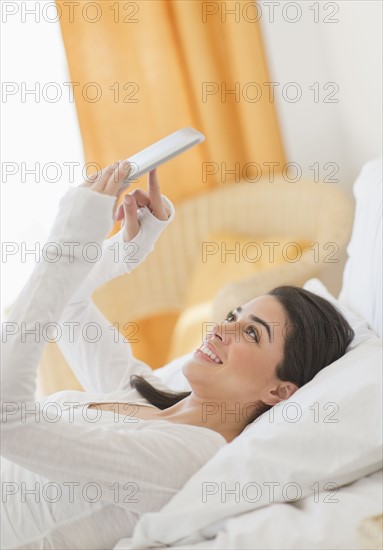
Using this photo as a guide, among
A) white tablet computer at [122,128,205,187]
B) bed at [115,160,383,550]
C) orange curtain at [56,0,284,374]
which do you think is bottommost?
bed at [115,160,383,550]

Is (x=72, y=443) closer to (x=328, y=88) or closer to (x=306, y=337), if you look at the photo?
(x=306, y=337)

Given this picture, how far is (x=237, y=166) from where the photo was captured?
3.10 metres

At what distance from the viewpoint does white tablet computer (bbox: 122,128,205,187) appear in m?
1.37

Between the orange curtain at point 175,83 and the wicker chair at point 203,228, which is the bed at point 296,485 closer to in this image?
the wicker chair at point 203,228

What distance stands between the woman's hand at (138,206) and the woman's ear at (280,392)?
39cm

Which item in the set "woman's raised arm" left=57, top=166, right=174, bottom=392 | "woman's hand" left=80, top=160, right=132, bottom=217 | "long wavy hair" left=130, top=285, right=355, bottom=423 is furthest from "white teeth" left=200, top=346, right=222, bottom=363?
"woman's hand" left=80, top=160, right=132, bottom=217

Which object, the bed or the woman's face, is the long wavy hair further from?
the bed

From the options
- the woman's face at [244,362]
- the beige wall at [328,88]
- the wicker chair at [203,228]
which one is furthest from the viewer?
the wicker chair at [203,228]

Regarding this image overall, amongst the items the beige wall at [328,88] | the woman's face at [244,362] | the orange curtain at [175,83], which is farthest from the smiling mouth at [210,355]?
the orange curtain at [175,83]

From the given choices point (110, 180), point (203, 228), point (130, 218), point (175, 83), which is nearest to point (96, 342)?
point (130, 218)

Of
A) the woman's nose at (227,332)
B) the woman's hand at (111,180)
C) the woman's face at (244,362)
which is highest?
the woman's hand at (111,180)

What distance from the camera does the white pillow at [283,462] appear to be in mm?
1306

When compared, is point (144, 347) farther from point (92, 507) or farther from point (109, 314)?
point (92, 507)

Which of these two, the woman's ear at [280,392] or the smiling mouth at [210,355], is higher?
the smiling mouth at [210,355]
